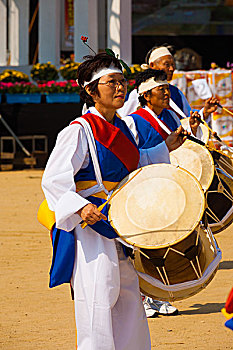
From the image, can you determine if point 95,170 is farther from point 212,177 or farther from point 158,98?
point 158,98

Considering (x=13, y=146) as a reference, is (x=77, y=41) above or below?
above

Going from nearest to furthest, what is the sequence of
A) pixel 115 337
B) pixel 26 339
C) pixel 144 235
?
pixel 144 235 < pixel 115 337 < pixel 26 339

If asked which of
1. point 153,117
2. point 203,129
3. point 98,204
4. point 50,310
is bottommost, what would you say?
point 50,310

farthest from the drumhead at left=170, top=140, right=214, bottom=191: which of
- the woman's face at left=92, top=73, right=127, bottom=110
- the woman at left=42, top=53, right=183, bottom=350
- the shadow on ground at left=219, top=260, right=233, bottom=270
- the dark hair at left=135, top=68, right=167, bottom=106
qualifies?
the shadow on ground at left=219, top=260, right=233, bottom=270

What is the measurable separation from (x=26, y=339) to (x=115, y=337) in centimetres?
139

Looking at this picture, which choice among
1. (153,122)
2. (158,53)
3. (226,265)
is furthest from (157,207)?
(226,265)

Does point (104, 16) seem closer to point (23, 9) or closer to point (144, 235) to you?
point (23, 9)

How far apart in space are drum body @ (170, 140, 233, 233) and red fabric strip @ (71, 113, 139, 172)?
0.97 m

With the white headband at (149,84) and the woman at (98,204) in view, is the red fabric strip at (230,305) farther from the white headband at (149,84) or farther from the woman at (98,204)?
the white headband at (149,84)

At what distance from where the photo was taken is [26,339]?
514cm

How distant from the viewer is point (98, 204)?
3924 mm

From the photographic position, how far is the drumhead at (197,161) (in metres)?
4.93

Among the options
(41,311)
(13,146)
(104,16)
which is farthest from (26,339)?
(104,16)

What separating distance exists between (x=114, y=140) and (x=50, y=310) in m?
2.21
